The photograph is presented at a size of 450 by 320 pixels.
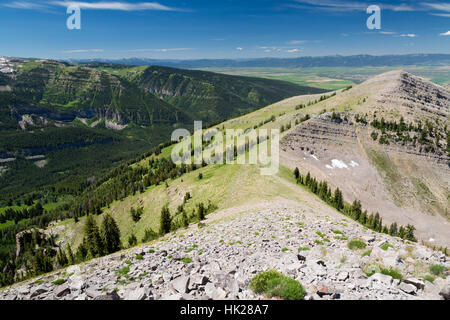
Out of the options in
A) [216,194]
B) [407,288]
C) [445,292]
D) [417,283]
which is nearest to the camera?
[445,292]

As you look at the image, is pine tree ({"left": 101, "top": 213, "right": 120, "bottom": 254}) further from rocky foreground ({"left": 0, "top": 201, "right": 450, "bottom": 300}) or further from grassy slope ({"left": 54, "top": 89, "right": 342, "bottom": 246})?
rocky foreground ({"left": 0, "top": 201, "right": 450, "bottom": 300})

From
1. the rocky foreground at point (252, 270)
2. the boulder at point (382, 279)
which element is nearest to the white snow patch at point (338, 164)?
the rocky foreground at point (252, 270)

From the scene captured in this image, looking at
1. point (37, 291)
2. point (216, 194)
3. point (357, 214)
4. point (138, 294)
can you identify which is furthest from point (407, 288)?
point (357, 214)

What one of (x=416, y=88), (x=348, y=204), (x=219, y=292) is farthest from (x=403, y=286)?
(x=416, y=88)

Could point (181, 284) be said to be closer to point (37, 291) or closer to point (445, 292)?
point (37, 291)

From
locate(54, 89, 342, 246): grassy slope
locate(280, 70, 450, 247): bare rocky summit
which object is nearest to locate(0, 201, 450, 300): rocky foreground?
locate(54, 89, 342, 246): grassy slope

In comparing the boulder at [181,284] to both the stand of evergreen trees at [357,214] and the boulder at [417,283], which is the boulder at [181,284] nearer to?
the boulder at [417,283]

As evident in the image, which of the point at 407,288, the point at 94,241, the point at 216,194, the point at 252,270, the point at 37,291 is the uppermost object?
the point at 407,288
